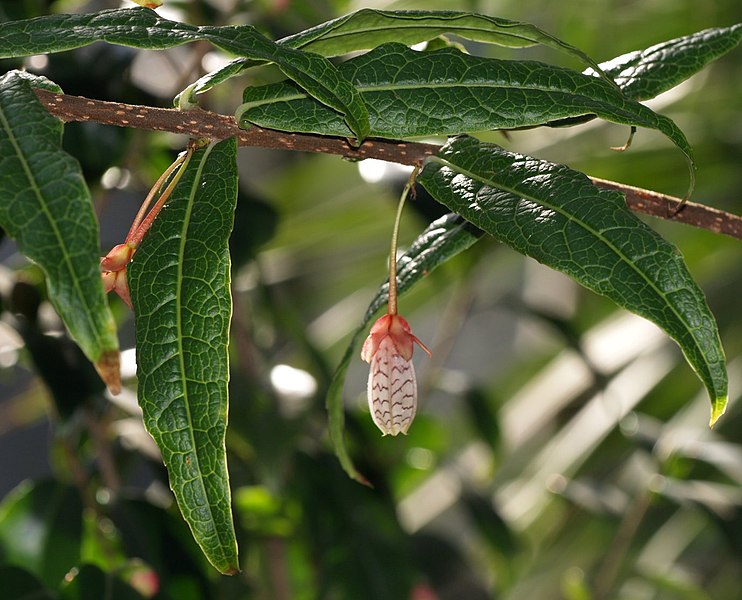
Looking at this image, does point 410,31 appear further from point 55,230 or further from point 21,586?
point 21,586

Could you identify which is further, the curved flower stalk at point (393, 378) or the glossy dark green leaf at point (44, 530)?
the glossy dark green leaf at point (44, 530)

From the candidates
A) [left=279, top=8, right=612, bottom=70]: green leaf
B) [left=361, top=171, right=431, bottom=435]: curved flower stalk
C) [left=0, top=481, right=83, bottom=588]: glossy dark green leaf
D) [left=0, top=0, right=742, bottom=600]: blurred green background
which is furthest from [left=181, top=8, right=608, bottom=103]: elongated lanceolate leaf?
[left=0, top=481, right=83, bottom=588]: glossy dark green leaf

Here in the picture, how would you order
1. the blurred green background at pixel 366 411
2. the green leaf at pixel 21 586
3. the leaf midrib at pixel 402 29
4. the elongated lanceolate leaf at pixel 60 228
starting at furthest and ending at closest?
the blurred green background at pixel 366 411, the green leaf at pixel 21 586, the leaf midrib at pixel 402 29, the elongated lanceolate leaf at pixel 60 228

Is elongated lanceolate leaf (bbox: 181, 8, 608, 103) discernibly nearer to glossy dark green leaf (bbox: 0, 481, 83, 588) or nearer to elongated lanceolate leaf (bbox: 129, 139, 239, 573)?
elongated lanceolate leaf (bbox: 129, 139, 239, 573)

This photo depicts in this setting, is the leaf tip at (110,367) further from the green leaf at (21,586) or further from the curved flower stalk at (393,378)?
the green leaf at (21,586)

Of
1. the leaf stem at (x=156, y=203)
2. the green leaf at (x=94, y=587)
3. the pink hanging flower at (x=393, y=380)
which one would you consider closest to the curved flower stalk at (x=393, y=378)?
the pink hanging flower at (x=393, y=380)

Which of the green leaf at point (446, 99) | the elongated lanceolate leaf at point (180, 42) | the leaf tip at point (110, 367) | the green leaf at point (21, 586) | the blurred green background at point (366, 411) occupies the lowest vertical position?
the blurred green background at point (366, 411)

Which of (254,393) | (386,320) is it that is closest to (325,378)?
(254,393)
